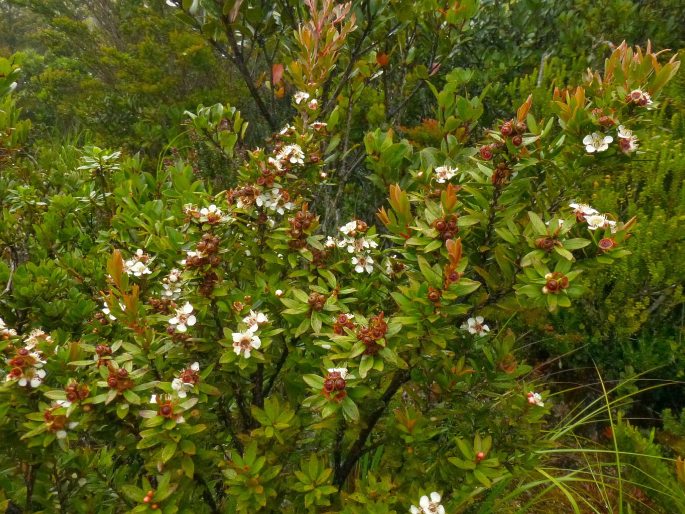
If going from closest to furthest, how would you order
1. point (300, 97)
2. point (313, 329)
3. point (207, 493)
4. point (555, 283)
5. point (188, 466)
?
point (555, 283), point (188, 466), point (313, 329), point (207, 493), point (300, 97)

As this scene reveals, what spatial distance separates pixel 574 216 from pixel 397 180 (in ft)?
2.40

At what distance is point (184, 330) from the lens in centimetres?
127

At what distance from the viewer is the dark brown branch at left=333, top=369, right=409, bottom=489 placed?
1417mm

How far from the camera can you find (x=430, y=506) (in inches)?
49.8

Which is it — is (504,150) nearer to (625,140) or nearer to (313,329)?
(625,140)

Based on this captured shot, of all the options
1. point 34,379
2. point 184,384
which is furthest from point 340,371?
point 34,379

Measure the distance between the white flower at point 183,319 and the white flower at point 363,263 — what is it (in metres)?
0.47

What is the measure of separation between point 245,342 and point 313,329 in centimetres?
19

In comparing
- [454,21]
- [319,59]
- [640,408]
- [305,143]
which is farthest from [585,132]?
[640,408]

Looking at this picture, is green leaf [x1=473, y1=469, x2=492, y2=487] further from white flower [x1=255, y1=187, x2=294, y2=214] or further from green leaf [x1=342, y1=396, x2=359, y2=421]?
white flower [x1=255, y1=187, x2=294, y2=214]

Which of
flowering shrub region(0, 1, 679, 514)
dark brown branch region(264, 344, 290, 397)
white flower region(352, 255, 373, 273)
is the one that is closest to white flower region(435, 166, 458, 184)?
flowering shrub region(0, 1, 679, 514)

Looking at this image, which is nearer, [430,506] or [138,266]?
[430,506]

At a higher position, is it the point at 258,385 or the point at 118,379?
the point at 118,379

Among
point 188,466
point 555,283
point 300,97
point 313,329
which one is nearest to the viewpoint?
point 555,283
